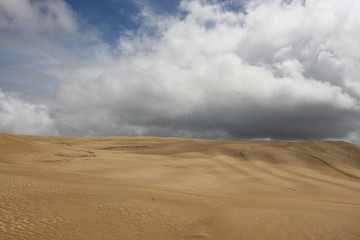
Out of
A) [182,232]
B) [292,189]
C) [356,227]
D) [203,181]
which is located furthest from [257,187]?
[182,232]

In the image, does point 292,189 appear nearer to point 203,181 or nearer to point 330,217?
point 203,181

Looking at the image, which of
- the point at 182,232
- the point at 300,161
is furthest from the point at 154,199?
the point at 300,161

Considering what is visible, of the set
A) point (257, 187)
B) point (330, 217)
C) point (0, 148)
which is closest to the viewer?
point (330, 217)

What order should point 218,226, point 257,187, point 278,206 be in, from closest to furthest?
point 218,226, point 278,206, point 257,187

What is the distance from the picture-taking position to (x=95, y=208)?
6355mm

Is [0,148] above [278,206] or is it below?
above

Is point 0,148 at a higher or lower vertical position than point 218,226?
higher

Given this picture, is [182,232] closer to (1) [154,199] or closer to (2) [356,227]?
(1) [154,199]

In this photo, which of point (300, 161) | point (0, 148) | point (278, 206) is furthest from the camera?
point (300, 161)

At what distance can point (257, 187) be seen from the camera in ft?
45.6

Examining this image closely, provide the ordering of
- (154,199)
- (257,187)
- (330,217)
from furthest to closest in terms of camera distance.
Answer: (257,187) < (154,199) < (330,217)

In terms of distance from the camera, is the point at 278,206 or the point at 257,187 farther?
the point at 257,187

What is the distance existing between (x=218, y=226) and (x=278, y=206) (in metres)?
3.45

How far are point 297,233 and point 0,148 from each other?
16800 mm
